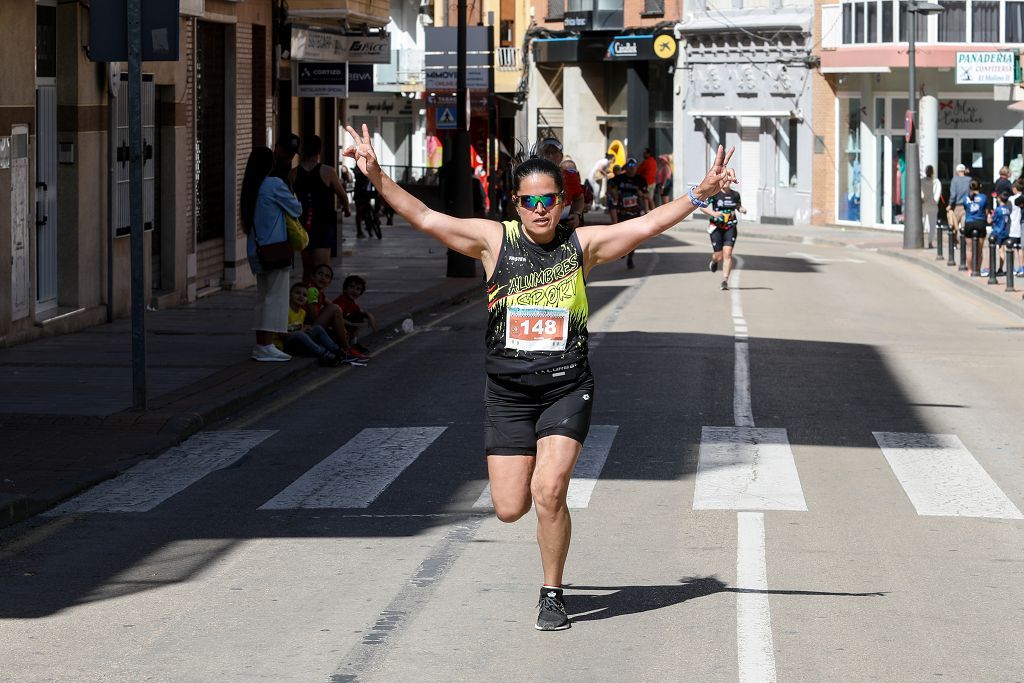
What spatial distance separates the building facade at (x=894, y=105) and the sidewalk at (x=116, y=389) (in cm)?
2655

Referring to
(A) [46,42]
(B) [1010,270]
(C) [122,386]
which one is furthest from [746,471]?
(B) [1010,270]

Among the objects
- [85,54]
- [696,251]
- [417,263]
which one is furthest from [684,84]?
[85,54]

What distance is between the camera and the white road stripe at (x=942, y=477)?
32.2ft

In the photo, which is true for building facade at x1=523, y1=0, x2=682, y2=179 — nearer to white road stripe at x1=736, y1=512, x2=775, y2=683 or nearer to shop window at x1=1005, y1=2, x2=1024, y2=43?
shop window at x1=1005, y1=2, x2=1024, y2=43

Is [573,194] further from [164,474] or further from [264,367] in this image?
[164,474]

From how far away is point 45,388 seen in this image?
14.3 m

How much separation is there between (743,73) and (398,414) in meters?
42.2

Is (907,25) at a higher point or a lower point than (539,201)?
higher

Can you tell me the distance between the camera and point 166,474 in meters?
11.1

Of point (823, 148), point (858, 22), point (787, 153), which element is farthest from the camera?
point (787, 153)

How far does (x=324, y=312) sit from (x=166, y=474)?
5820 millimetres

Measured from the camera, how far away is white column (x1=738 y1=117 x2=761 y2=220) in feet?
177

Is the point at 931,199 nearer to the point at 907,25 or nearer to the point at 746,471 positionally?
the point at 907,25

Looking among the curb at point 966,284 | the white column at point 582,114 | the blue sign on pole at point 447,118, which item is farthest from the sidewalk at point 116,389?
the white column at point 582,114
